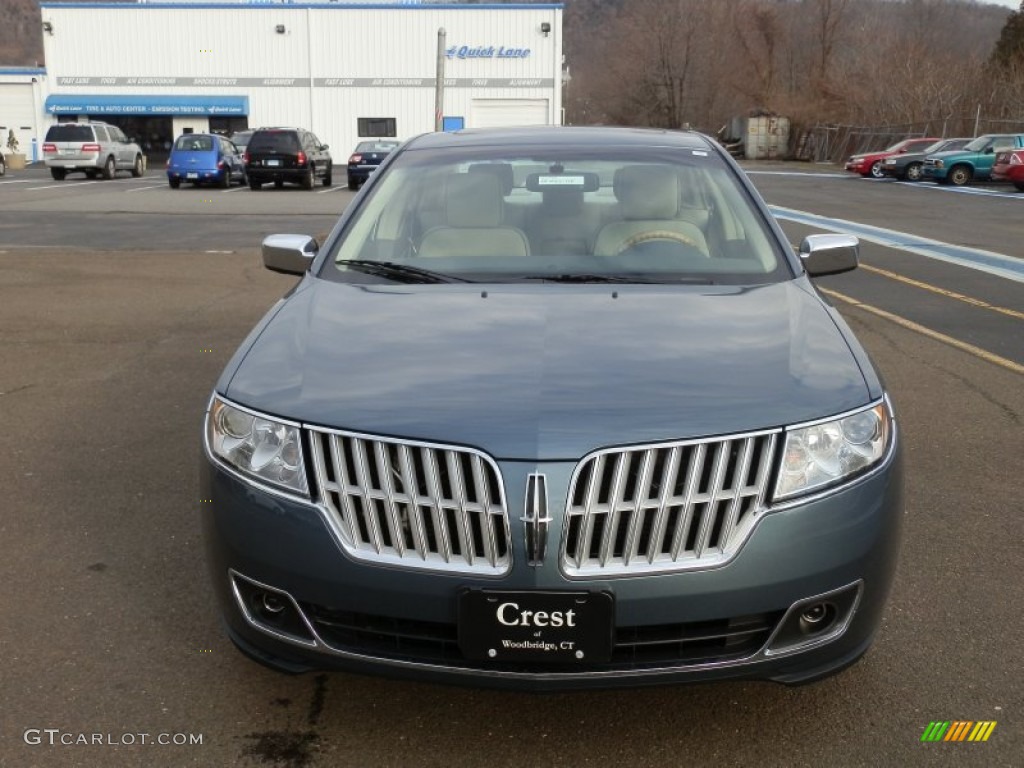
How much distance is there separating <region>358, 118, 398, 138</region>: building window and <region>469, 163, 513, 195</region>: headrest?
48.7 meters

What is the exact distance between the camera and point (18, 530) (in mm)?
4289

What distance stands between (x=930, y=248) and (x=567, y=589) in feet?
45.7

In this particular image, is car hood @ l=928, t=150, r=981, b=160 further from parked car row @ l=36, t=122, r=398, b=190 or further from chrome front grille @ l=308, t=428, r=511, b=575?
chrome front grille @ l=308, t=428, r=511, b=575

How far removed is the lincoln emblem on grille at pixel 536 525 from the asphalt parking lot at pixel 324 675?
662 mm

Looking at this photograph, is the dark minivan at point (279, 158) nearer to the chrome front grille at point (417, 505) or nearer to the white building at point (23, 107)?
the white building at point (23, 107)

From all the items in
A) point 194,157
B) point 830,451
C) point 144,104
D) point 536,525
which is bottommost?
point 194,157

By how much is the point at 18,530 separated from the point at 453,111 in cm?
4900

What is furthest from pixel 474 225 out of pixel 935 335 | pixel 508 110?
pixel 508 110

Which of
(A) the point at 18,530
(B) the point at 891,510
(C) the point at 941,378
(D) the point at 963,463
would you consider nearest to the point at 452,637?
(B) the point at 891,510

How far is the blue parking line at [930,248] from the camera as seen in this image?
12.6m

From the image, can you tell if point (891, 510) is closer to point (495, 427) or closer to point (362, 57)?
point (495, 427)

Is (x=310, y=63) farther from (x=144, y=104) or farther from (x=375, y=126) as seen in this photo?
(x=144, y=104)

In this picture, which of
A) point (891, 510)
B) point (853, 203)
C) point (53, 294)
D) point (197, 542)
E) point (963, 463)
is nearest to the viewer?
point (891, 510)

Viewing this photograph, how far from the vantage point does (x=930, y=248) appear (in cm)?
1484
